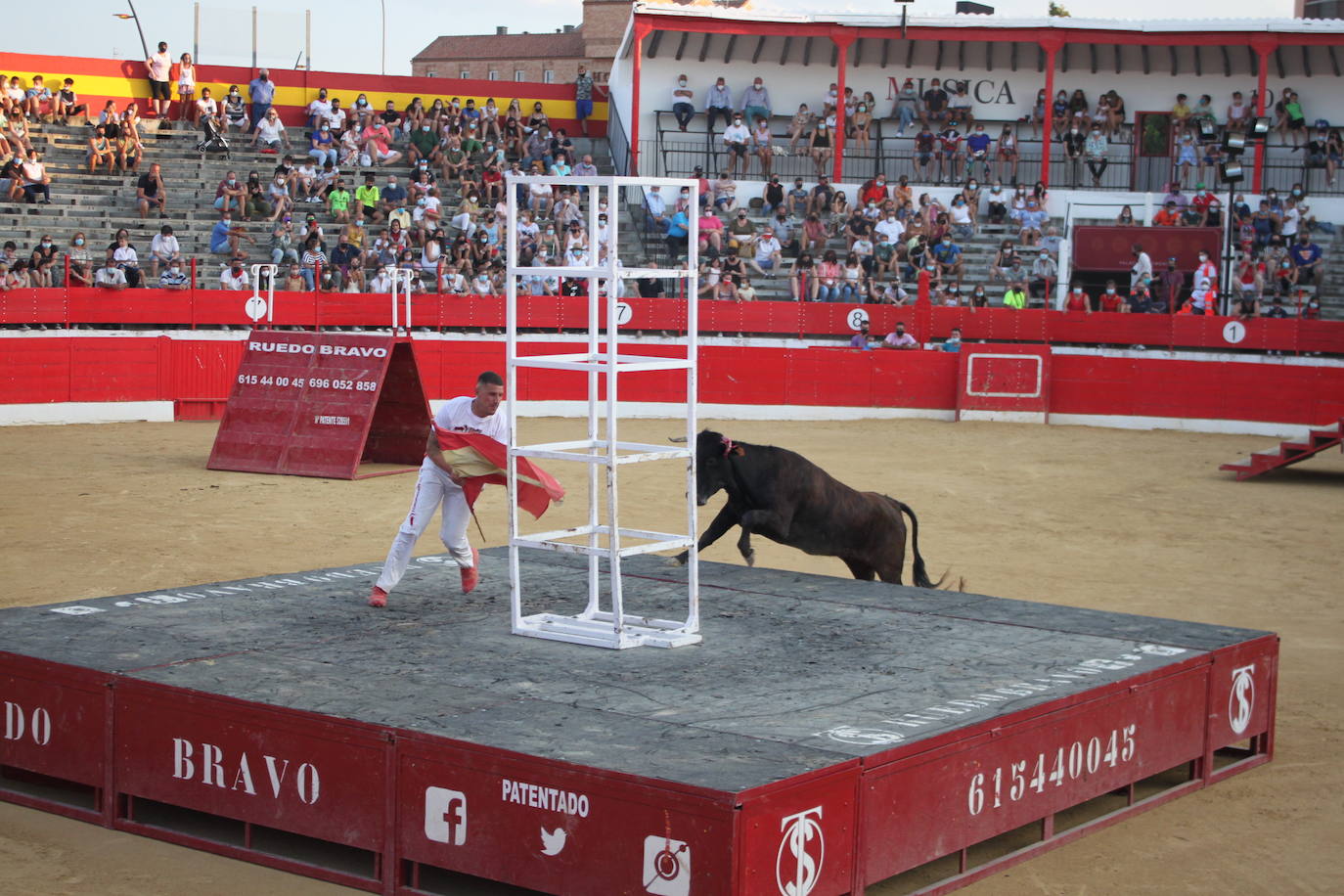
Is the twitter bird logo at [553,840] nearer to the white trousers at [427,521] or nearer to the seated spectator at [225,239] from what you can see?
the white trousers at [427,521]

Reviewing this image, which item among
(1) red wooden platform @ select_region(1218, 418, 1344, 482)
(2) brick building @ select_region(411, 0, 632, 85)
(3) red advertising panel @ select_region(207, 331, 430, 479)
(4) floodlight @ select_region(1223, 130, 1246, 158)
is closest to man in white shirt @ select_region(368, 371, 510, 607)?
(3) red advertising panel @ select_region(207, 331, 430, 479)

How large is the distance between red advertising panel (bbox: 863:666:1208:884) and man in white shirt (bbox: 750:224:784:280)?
21.3 m

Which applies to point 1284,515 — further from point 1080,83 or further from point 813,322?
point 1080,83

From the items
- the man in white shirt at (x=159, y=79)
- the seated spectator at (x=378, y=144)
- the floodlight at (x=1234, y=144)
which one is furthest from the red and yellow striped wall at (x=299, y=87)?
the floodlight at (x=1234, y=144)

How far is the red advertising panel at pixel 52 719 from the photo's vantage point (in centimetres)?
730

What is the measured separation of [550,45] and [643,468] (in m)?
70.8

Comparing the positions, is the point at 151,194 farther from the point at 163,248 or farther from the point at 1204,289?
the point at 1204,289

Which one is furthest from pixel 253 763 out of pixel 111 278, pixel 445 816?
pixel 111 278

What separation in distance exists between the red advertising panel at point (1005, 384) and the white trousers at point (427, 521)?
16.7 metres

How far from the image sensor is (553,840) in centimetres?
605

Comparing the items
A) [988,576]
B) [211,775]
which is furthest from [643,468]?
[211,775]

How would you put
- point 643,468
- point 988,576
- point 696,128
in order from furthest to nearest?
point 696,128 < point 643,468 < point 988,576

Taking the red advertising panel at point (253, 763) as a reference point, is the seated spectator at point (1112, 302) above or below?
above

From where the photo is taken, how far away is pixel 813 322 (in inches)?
1057
